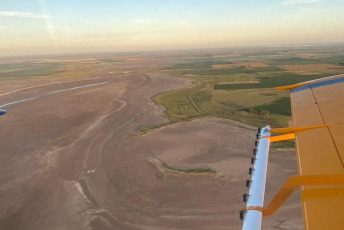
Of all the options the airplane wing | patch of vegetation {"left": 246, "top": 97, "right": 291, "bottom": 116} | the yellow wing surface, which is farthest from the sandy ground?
the airplane wing

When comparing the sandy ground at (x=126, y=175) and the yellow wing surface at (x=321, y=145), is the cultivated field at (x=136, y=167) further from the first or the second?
the yellow wing surface at (x=321, y=145)

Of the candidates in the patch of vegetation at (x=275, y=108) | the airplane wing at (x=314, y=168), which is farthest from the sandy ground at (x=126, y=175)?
the airplane wing at (x=314, y=168)

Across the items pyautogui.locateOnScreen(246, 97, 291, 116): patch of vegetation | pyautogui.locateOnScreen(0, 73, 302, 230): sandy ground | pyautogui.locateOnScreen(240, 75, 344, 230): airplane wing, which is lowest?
pyautogui.locateOnScreen(0, 73, 302, 230): sandy ground

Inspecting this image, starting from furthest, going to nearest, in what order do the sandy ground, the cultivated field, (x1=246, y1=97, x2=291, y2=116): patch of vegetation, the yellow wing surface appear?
(x1=246, y1=97, x2=291, y2=116): patch of vegetation < the cultivated field < the sandy ground < the yellow wing surface

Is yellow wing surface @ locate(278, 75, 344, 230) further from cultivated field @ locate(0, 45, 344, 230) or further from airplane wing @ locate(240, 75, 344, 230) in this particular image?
cultivated field @ locate(0, 45, 344, 230)

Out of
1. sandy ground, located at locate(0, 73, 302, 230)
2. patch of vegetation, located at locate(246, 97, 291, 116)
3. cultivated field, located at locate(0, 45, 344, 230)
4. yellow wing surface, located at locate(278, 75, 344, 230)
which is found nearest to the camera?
yellow wing surface, located at locate(278, 75, 344, 230)

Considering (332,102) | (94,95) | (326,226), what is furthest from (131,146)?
(94,95)

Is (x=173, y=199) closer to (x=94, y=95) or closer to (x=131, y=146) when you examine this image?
(x=131, y=146)
